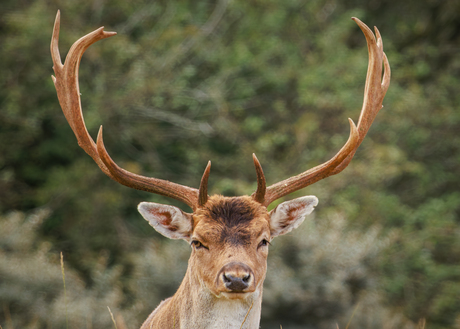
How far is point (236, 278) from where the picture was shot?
3301 millimetres

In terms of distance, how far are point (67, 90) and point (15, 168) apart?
8055mm

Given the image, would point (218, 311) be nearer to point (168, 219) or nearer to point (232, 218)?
point (232, 218)

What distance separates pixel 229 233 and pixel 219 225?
0.28 ft

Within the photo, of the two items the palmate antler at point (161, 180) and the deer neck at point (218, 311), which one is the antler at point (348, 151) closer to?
the palmate antler at point (161, 180)

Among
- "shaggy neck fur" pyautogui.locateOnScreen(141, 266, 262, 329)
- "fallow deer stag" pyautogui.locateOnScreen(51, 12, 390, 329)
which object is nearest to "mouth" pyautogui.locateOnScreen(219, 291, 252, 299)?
"fallow deer stag" pyautogui.locateOnScreen(51, 12, 390, 329)

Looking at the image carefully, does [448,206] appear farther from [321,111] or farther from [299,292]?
[299,292]

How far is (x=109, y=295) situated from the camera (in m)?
8.91

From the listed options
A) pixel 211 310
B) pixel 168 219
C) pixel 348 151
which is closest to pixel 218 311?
pixel 211 310

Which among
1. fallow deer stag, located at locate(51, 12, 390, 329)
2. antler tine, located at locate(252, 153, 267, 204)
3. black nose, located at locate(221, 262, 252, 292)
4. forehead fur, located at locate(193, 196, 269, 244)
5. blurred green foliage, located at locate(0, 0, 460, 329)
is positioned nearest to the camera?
black nose, located at locate(221, 262, 252, 292)

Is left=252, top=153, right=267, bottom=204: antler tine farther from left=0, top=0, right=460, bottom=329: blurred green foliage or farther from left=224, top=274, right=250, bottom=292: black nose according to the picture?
left=0, top=0, right=460, bottom=329: blurred green foliage

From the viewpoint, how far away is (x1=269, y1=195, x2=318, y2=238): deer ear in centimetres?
391

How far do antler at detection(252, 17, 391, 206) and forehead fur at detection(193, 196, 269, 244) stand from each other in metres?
0.13

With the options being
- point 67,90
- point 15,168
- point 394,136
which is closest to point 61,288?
point 15,168

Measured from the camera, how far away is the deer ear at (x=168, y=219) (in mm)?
3814
